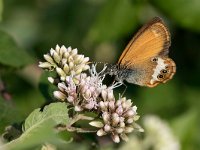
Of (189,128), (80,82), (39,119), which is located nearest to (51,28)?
(189,128)

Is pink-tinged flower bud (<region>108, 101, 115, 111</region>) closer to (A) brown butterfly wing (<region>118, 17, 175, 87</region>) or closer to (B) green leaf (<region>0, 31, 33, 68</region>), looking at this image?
(A) brown butterfly wing (<region>118, 17, 175, 87</region>)

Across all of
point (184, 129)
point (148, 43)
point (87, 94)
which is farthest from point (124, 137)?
point (184, 129)

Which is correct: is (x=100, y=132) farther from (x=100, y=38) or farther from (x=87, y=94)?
(x=100, y=38)

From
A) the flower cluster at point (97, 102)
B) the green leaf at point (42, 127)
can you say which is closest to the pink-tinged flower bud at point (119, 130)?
the flower cluster at point (97, 102)

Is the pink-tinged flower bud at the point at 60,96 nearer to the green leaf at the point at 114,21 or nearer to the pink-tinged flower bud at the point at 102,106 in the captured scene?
the pink-tinged flower bud at the point at 102,106

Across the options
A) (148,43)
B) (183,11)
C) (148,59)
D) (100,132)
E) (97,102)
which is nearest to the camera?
(100,132)

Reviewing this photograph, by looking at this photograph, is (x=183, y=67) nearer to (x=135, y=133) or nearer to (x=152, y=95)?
(x=152, y=95)

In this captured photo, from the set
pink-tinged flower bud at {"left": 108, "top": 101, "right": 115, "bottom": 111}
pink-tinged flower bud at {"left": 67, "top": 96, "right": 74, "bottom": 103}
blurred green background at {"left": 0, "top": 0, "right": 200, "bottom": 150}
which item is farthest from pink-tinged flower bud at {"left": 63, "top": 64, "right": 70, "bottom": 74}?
blurred green background at {"left": 0, "top": 0, "right": 200, "bottom": 150}

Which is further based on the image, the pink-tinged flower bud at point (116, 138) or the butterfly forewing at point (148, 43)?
the butterfly forewing at point (148, 43)
